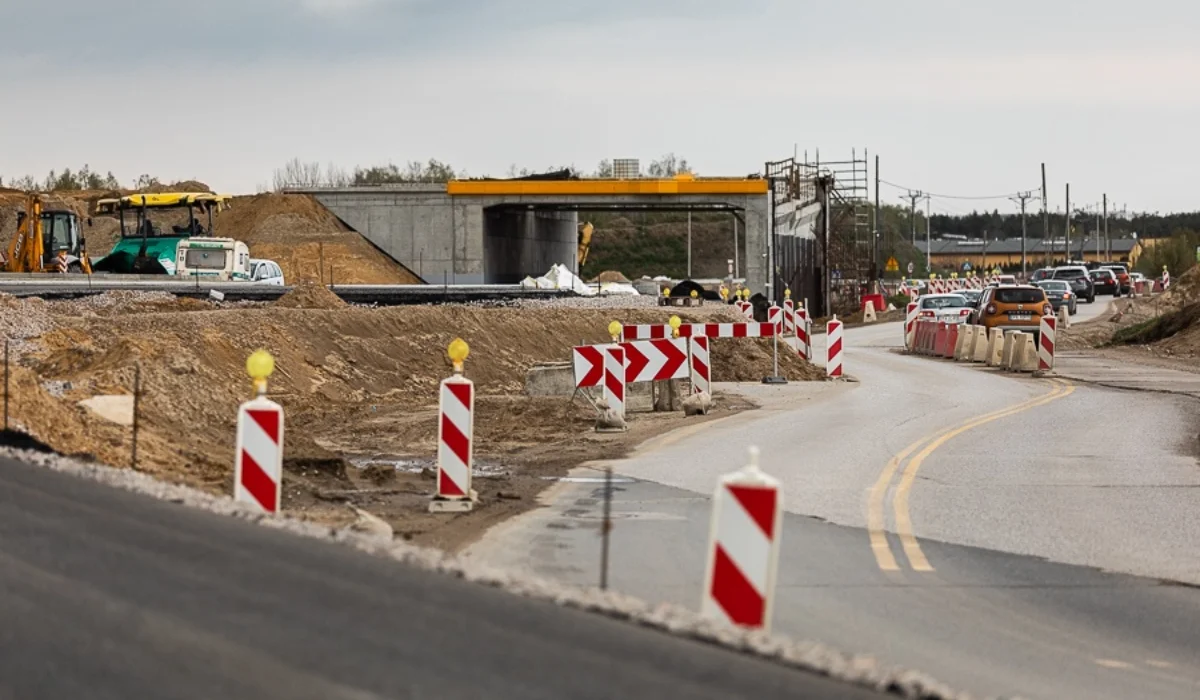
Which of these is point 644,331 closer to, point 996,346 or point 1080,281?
point 996,346

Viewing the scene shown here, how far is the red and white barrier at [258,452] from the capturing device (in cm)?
1069

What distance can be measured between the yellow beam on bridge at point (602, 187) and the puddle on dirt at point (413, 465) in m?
51.0

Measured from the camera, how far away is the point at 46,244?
49438 mm

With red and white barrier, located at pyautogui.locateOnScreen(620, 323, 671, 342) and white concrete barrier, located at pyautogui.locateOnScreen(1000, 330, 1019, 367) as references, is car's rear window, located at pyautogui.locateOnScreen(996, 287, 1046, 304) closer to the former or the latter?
white concrete barrier, located at pyautogui.locateOnScreen(1000, 330, 1019, 367)

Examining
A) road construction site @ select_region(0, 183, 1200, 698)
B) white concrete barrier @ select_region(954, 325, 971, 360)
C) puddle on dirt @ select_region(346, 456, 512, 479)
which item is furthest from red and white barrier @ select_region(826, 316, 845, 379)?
puddle on dirt @ select_region(346, 456, 512, 479)

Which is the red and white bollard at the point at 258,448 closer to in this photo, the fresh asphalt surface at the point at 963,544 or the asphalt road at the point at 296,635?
the fresh asphalt surface at the point at 963,544

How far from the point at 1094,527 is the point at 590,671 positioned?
8.14 m

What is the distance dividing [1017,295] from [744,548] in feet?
126

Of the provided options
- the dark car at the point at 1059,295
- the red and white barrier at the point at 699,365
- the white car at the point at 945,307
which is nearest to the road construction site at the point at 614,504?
the red and white barrier at the point at 699,365

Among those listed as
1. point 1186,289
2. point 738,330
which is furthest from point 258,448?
point 1186,289

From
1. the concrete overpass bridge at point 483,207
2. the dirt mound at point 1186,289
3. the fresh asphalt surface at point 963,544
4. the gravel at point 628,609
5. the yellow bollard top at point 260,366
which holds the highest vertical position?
the concrete overpass bridge at point 483,207

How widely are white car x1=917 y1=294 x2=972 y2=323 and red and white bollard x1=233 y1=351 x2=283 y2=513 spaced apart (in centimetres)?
4481

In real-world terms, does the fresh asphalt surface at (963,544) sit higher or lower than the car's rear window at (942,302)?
lower

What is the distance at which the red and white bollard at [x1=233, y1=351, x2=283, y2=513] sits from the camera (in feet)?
35.0
